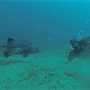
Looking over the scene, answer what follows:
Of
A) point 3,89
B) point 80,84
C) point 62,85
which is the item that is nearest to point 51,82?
point 62,85

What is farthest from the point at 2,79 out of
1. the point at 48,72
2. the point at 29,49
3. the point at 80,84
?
the point at 29,49

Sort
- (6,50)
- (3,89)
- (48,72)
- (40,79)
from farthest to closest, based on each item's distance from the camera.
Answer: (6,50), (48,72), (40,79), (3,89)

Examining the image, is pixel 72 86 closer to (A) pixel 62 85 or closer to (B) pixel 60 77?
(A) pixel 62 85

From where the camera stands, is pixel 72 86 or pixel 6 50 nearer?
pixel 72 86

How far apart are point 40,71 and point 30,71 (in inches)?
23.0

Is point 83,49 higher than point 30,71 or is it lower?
higher

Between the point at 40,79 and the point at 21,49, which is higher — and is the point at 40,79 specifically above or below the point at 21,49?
below

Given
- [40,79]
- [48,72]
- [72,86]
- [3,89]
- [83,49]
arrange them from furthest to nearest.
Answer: [83,49]
[48,72]
[40,79]
[72,86]
[3,89]

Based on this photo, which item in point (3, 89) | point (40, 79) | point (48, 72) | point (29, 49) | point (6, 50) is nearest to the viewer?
point (3, 89)

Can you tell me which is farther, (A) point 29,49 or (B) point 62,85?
(A) point 29,49

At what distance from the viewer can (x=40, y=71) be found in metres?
6.27

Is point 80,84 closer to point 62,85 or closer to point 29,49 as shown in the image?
point 62,85

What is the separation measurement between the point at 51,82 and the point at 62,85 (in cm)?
52

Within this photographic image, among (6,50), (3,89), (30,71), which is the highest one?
(6,50)
